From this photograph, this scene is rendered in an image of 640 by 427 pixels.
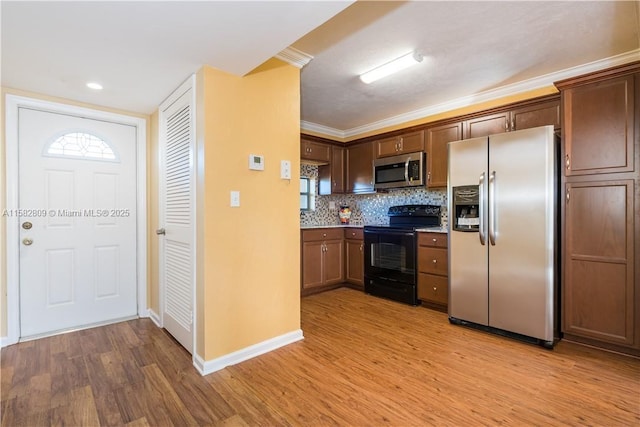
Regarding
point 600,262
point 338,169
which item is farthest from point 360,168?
point 600,262

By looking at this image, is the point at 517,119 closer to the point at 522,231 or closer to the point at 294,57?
the point at 522,231

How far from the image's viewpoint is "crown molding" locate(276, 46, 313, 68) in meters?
2.42

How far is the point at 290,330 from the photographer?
103 inches

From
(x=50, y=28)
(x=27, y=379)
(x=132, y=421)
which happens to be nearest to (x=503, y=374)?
(x=132, y=421)

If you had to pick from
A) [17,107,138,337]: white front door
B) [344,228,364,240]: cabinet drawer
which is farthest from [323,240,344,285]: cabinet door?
[17,107,138,337]: white front door

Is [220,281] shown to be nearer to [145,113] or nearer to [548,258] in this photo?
[145,113]

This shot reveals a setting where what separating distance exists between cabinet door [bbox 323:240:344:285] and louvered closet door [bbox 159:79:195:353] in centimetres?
207

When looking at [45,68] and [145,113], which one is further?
[145,113]

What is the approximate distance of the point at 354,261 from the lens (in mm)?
4398

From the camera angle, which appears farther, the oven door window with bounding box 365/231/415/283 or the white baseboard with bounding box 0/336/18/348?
the oven door window with bounding box 365/231/415/283

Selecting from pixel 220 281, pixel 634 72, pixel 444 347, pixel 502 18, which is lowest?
pixel 444 347

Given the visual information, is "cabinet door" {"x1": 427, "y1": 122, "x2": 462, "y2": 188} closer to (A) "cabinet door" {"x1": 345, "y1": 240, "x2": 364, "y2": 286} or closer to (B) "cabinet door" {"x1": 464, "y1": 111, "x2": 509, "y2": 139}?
(B) "cabinet door" {"x1": 464, "y1": 111, "x2": 509, "y2": 139}

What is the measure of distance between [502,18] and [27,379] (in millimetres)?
4055

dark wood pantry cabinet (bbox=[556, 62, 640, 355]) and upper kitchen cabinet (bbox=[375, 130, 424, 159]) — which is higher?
upper kitchen cabinet (bbox=[375, 130, 424, 159])
